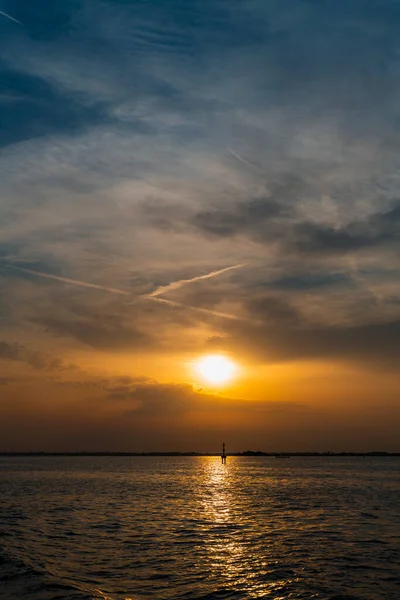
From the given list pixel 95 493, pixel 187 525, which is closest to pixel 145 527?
pixel 187 525

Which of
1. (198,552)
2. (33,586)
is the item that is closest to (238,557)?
(198,552)

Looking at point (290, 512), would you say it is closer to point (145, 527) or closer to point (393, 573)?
point (145, 527)

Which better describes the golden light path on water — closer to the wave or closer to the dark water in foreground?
the dark water in foreground

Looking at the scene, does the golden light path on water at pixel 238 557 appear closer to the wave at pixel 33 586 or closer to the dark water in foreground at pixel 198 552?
the dark water in foreground at pixel 198 552

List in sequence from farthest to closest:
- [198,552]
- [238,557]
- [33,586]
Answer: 1. [198,552]
2. [238,557]
3. [33,586]

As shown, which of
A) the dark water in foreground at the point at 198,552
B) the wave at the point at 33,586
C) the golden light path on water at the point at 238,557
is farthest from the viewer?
the golden light path on water at the point at 238,557

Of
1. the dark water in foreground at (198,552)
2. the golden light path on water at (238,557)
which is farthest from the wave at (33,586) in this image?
the golden light path on water at (238,557)

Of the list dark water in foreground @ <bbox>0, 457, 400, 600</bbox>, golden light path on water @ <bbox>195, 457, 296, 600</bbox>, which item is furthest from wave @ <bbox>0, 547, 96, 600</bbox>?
golden light path on water @ <bbox>195, 457, 296, 600</bbox>

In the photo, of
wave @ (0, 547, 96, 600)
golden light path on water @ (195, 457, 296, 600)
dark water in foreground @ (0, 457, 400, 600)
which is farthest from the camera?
golden light path on water @ (195, 457, 296, 600)

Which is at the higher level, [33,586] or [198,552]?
[33,586]

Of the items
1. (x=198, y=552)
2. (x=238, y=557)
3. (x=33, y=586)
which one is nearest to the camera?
(x=33, y=586)

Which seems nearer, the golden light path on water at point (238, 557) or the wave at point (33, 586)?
the wave at point (33, 586)

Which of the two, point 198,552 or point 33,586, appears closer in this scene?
point 33,586

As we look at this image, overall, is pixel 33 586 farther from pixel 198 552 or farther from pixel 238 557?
pixel 238 557
